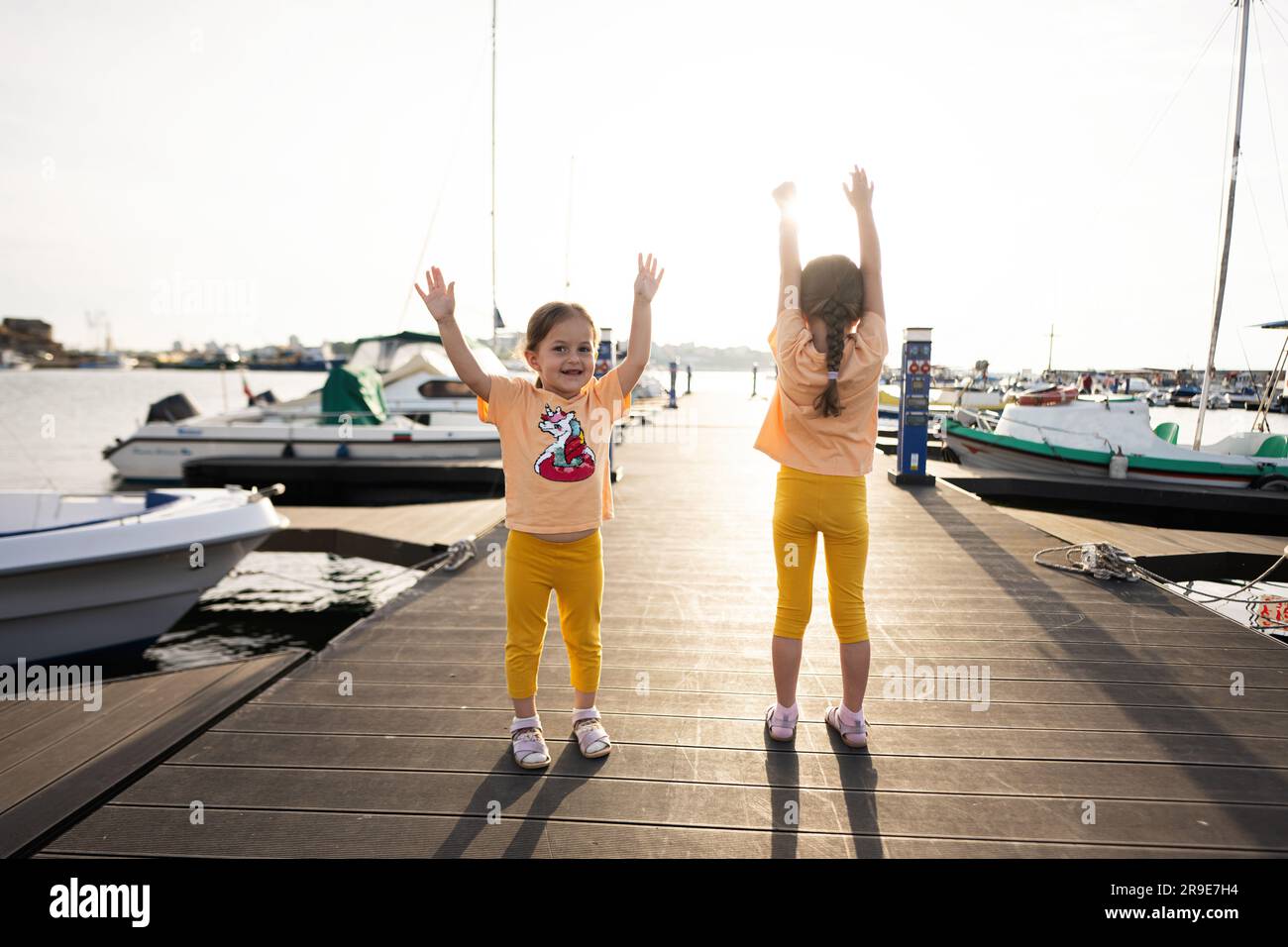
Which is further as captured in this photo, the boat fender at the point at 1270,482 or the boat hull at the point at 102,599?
the boat fender at the point at 1270,482

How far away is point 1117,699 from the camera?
2852mm

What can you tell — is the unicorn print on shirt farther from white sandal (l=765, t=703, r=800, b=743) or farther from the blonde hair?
white sandal (l=765, t=703, r=800, b=743)

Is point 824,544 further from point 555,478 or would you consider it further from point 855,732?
point 555,478

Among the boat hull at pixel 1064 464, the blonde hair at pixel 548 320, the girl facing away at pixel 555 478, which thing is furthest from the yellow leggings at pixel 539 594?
the boat hull at pixel 1064 464

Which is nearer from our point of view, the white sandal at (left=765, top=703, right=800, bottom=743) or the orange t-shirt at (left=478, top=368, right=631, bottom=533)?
the orange t-shirt at (left=478, top=368, right=631, bottom=533)

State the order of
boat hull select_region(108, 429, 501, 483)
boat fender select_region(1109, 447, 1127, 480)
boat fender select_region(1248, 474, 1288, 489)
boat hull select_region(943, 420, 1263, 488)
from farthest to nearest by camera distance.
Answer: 1. boat hull select_region(108, 429, 501, 483)
2. boat fender select_region(1109, 447, 1127, 480)
3. boat hull select_region(943, 420, 1263, 488)
4. boat fender select_region(1248, 474, 1288, 489)

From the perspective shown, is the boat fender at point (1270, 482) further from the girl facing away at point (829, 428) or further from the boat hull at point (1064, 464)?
the girl facing away at point (829, 428)

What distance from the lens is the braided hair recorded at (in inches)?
90.9

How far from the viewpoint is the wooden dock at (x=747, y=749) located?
200cm

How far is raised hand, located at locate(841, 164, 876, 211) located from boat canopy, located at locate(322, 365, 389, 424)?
45.3 ft

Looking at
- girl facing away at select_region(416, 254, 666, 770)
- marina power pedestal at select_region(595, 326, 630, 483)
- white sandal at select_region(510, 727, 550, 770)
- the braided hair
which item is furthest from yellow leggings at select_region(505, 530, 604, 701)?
marina power pedestal at select_region(595, 326, 630, 483)

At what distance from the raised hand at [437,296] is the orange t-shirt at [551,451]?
28cm

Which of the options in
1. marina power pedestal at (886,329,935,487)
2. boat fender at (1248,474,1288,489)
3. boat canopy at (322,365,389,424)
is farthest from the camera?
boat canopy at (322,365,389,424)
